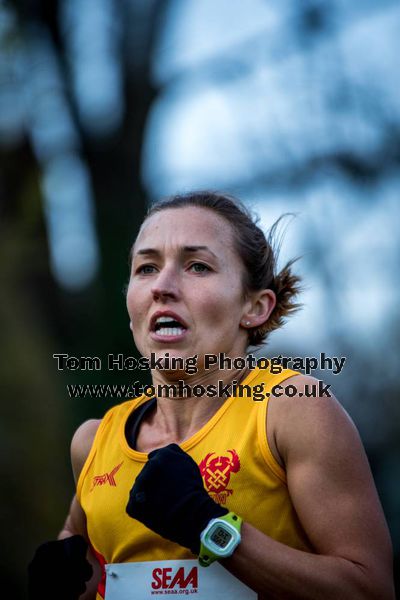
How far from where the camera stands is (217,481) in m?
2.57

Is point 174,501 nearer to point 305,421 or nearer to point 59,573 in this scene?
point 305,421

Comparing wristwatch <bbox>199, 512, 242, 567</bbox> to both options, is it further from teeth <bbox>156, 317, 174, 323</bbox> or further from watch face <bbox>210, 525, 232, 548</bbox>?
teeth <bbox>156, 317, 174, 323</bbox>

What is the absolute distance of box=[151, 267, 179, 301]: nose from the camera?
2.84 metres

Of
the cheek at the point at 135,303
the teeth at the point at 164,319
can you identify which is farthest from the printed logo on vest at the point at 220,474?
the cheek at the point at 135,303

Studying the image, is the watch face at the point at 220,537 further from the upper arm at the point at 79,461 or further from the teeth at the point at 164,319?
the upper arm at the point at 79,461

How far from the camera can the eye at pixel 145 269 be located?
3.04m

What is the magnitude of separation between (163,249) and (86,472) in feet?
2.92

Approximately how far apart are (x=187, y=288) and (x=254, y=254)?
Answer: 0.40 m

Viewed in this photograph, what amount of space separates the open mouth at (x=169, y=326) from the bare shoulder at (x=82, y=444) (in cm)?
62

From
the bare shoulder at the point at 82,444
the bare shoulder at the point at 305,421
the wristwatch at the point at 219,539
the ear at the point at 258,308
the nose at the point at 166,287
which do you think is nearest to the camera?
the wristwatch at the point at 219,539

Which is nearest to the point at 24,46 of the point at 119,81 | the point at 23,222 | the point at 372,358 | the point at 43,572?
the point at 119,81

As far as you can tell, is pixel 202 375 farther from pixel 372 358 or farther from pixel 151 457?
pixel 372 358

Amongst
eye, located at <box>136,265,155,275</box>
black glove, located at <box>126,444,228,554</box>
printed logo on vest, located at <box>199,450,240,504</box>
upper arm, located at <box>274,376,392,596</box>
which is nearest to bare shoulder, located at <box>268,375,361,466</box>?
upper arm, located at <box>274,376,392,596</box>

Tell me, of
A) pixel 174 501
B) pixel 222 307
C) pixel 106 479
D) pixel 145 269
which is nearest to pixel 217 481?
pixel 174 501
